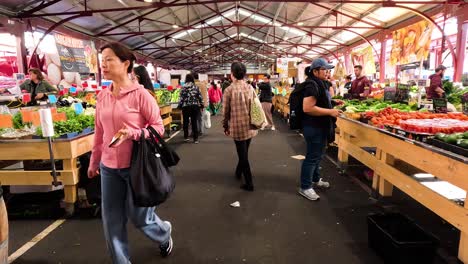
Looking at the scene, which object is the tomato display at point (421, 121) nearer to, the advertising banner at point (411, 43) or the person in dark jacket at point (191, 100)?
the person in dark jacket at point (191, 100)

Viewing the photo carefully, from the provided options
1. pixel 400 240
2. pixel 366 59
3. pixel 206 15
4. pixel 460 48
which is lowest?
pixel 400 240

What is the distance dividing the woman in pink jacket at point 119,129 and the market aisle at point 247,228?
654 millimetres

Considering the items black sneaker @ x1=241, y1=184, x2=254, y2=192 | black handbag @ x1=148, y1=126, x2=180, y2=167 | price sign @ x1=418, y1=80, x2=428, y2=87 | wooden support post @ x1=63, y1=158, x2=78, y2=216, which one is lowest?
black sneaker @ x1=241, y1=184, x2=254, y2=192

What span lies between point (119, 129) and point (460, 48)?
11.9 m

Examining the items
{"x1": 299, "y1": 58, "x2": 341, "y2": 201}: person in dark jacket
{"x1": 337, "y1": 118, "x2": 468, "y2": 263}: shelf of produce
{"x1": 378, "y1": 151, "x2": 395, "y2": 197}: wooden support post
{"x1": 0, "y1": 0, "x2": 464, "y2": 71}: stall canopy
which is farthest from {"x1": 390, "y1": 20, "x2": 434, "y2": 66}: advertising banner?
{"x1": 299, "y1": 58, "x2": 341, "y2": 201}: person in dark jacket

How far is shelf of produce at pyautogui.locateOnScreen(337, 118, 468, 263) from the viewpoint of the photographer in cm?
247

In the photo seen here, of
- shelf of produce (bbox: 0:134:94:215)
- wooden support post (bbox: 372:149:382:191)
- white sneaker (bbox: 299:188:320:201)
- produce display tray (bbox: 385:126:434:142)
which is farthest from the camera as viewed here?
white sneaker (bbox: 299:188:320:201)

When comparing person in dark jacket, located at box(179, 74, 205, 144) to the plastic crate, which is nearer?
the plastic crate

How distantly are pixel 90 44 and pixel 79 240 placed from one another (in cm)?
1278

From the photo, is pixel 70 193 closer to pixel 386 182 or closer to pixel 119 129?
pixel 119 129

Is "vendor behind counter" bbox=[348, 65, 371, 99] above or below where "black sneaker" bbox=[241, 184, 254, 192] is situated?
above

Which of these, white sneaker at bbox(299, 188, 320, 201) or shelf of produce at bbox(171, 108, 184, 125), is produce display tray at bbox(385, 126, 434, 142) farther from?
shelf of produce at bbox(171, 108, 184, 125)

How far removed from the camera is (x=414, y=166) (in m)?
3.54

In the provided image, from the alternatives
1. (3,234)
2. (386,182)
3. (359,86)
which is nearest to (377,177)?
(386,182)
